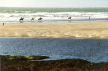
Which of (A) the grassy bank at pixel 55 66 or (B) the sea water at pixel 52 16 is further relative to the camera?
(B) the sea water at pixel 52 16

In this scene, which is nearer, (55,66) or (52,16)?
(55,66)

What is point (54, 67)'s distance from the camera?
14883 mm

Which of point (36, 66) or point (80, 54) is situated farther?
point (80, 54)

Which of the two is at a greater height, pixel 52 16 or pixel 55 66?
pixel 55 66

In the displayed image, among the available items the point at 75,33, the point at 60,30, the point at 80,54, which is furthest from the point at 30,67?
the point at 60,30

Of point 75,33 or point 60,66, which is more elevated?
point 60,66

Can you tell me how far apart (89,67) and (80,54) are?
6.41 m

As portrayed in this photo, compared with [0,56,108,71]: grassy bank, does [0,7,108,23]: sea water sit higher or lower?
lower

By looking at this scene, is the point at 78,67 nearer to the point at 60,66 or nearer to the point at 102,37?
the point at 60,66

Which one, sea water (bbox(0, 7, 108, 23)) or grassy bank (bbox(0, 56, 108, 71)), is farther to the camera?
sea water (bbox(0, 7, 108, 23))

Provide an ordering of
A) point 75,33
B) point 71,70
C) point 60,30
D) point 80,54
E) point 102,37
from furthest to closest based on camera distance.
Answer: point 60,30
point 75,33
point 102,37
point 80,54
point 71,70

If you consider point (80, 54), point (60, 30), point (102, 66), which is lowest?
point (60, 30)

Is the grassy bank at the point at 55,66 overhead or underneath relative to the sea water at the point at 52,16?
overhead

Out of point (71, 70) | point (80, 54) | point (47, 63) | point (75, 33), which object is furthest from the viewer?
point (75, 33)
